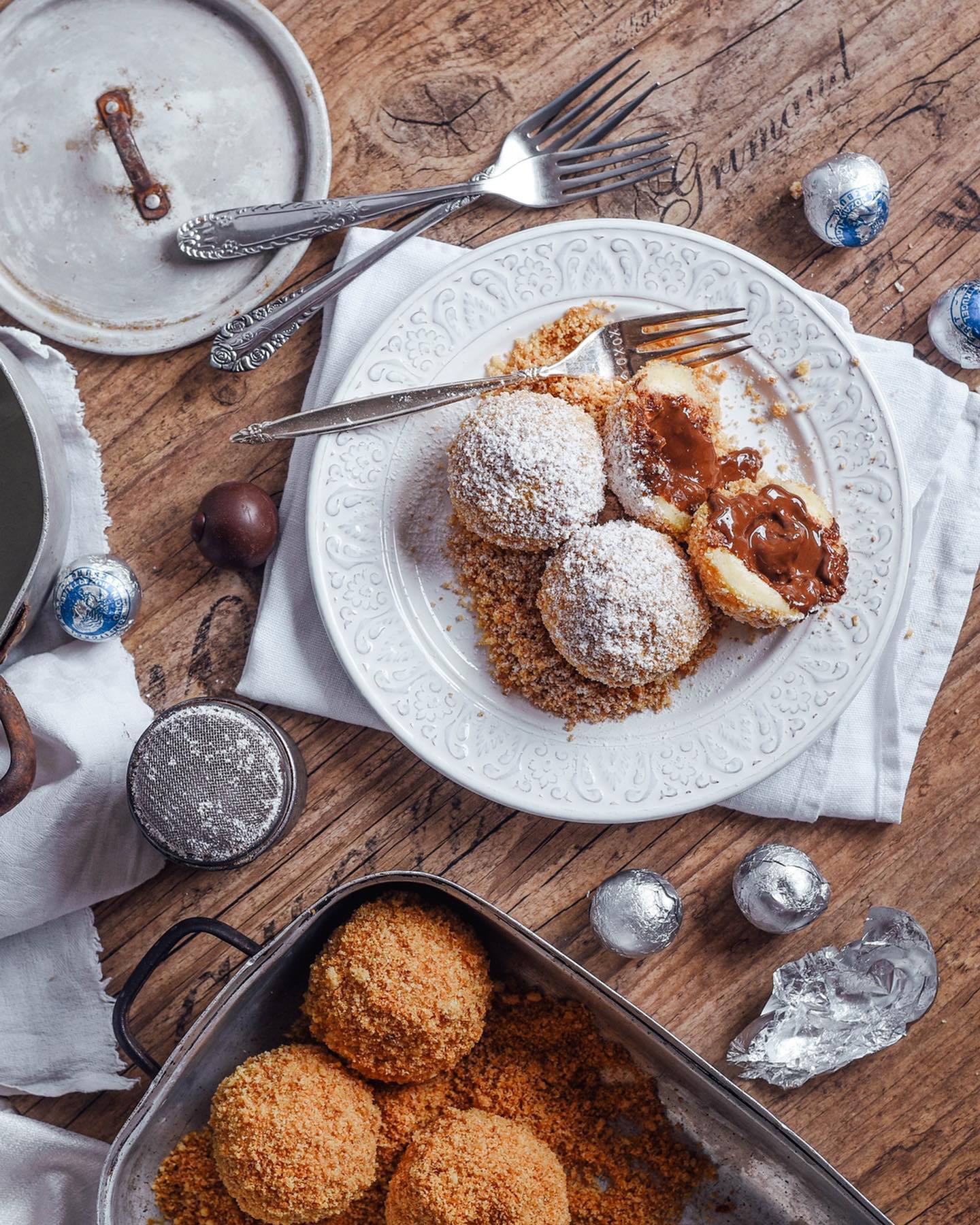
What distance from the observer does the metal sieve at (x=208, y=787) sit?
1.19 meters

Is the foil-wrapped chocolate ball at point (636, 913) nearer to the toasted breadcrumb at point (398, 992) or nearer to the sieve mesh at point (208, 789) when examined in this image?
the toasted breadcrumb at point (398, 992)

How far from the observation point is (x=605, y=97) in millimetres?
1363

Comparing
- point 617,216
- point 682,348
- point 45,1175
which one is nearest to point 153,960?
point 45,1175

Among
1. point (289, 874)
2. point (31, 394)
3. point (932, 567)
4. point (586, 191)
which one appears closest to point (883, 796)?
point (932, 567)

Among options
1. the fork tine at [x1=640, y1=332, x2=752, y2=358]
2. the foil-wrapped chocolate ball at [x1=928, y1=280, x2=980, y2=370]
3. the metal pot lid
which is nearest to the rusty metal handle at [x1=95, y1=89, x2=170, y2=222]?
the metal pot lid

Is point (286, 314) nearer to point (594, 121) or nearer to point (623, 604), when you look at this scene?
point (594, 121)

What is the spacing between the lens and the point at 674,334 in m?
1.25

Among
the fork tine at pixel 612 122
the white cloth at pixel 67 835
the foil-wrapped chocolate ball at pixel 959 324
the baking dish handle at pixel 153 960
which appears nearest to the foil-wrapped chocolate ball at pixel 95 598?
the white cloth at pixel 67 835

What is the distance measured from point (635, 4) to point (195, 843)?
1340mm

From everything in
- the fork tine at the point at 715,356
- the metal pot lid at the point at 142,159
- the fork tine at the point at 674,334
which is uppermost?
the metal pot lid at the point at 142,159

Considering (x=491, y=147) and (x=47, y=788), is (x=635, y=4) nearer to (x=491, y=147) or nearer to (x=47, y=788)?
(x=491, y=147)

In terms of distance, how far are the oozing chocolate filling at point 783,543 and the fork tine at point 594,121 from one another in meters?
0.58

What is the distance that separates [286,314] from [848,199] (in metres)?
0.80

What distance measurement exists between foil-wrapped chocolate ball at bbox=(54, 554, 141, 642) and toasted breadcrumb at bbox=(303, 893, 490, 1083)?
1.72ft
